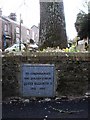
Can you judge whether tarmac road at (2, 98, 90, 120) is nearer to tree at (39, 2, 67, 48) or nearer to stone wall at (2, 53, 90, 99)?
stone wall at (2, 53, 90, 99)

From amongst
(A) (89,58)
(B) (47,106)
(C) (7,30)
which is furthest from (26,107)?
(C) (7,30)

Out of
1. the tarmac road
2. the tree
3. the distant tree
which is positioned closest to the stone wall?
the tarmac road

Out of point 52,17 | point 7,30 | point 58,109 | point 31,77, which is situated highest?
point 7,30

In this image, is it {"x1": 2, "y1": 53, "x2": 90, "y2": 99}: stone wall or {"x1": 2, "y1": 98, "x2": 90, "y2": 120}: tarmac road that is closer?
{"x1": 2, "y1": 98, "x2": 90, "y2": 120}: tarmac road

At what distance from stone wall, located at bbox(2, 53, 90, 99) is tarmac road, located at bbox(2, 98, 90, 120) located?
1.80 feet

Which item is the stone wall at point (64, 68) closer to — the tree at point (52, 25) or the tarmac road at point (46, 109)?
the tarmac road at point (46, 109)

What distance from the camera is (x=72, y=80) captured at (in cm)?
944

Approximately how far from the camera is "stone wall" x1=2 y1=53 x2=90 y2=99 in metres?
9.33

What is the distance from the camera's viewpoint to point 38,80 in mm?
Result: 9078

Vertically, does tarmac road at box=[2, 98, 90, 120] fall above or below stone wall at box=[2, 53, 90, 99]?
below

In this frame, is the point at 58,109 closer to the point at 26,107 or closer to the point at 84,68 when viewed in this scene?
the point at 26,107

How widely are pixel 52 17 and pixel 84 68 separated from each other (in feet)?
12.6

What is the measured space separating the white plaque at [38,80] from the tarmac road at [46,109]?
0.30m

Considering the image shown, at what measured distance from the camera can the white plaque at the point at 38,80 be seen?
357 inches
